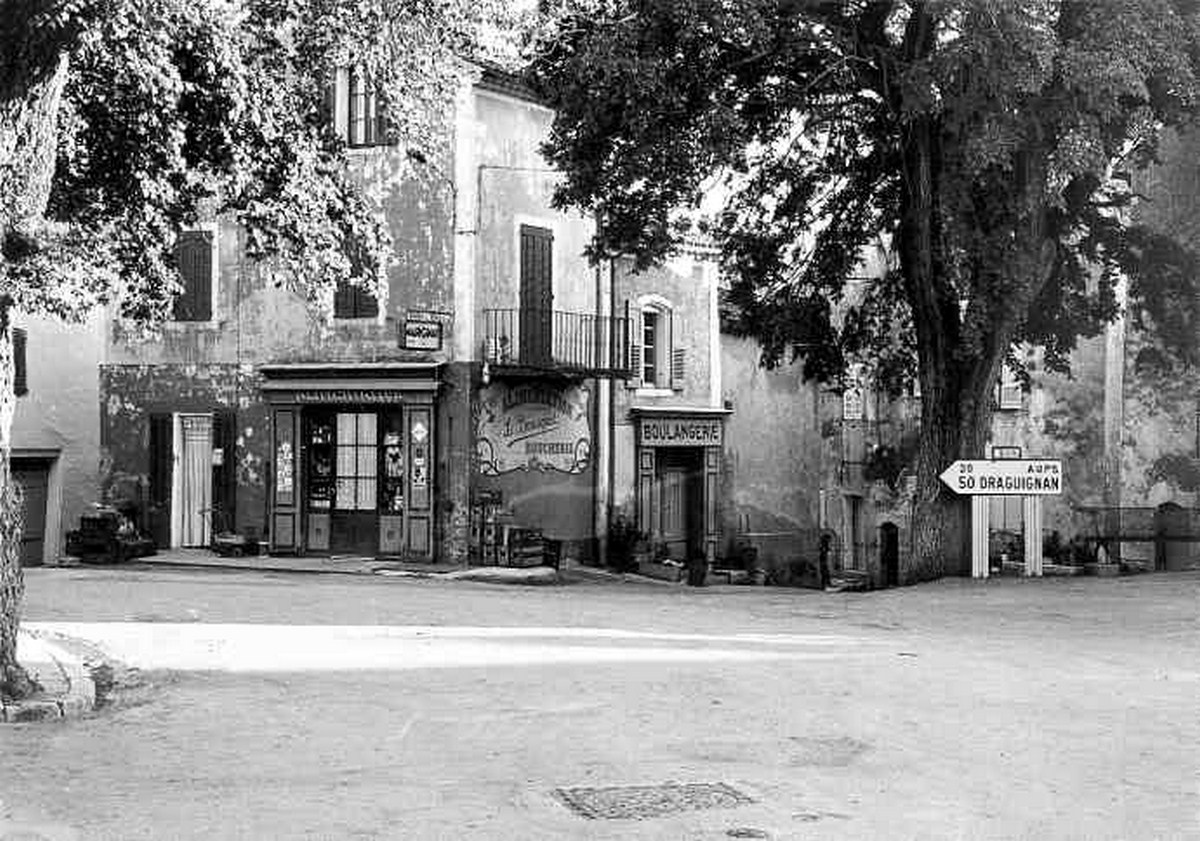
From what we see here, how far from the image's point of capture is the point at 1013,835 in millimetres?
6426

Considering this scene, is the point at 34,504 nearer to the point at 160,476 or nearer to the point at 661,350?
the point at 160,476

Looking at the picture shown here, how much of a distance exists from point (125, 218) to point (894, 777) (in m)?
10.9

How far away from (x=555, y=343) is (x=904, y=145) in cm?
861

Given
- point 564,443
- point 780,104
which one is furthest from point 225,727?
point 564,443

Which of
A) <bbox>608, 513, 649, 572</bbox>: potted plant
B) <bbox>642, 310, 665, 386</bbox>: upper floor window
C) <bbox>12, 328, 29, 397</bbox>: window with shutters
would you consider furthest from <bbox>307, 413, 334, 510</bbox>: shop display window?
<bbox>642, 310, 665, 386</bbox>: upper floor window

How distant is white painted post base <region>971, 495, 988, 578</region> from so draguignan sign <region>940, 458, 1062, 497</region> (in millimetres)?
507

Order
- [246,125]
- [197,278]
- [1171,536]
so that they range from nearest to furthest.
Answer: [246,125]
[197,278]
[1171,536]

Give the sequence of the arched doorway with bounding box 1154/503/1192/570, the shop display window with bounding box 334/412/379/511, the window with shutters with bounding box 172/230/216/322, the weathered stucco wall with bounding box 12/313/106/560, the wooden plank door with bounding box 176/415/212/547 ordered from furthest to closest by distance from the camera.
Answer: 1. the weathered stucco wall with bounding box 12/313/106/560
2. the arched doorway with bounding box 1154/503/1192/570
3. the wooden plank door with bounding box 176/415/212/547
4. the window with shutters with bounding box 172/230/216/322
5. the shop display window with bounding box 334/412/379/511

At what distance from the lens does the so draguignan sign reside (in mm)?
19812

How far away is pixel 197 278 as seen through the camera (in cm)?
2727

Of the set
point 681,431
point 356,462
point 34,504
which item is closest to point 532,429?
point 356,462

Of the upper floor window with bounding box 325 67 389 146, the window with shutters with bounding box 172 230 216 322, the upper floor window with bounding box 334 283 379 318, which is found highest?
the upper floor window with bounding box 325 67 389 146

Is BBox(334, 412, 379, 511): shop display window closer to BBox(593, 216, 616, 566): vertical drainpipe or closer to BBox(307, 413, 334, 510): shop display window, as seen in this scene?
BBox(307, 413, 334, 510): shop display window

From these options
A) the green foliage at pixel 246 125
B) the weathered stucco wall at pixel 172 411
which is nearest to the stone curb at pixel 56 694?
the green foliage at pixel 246 125
